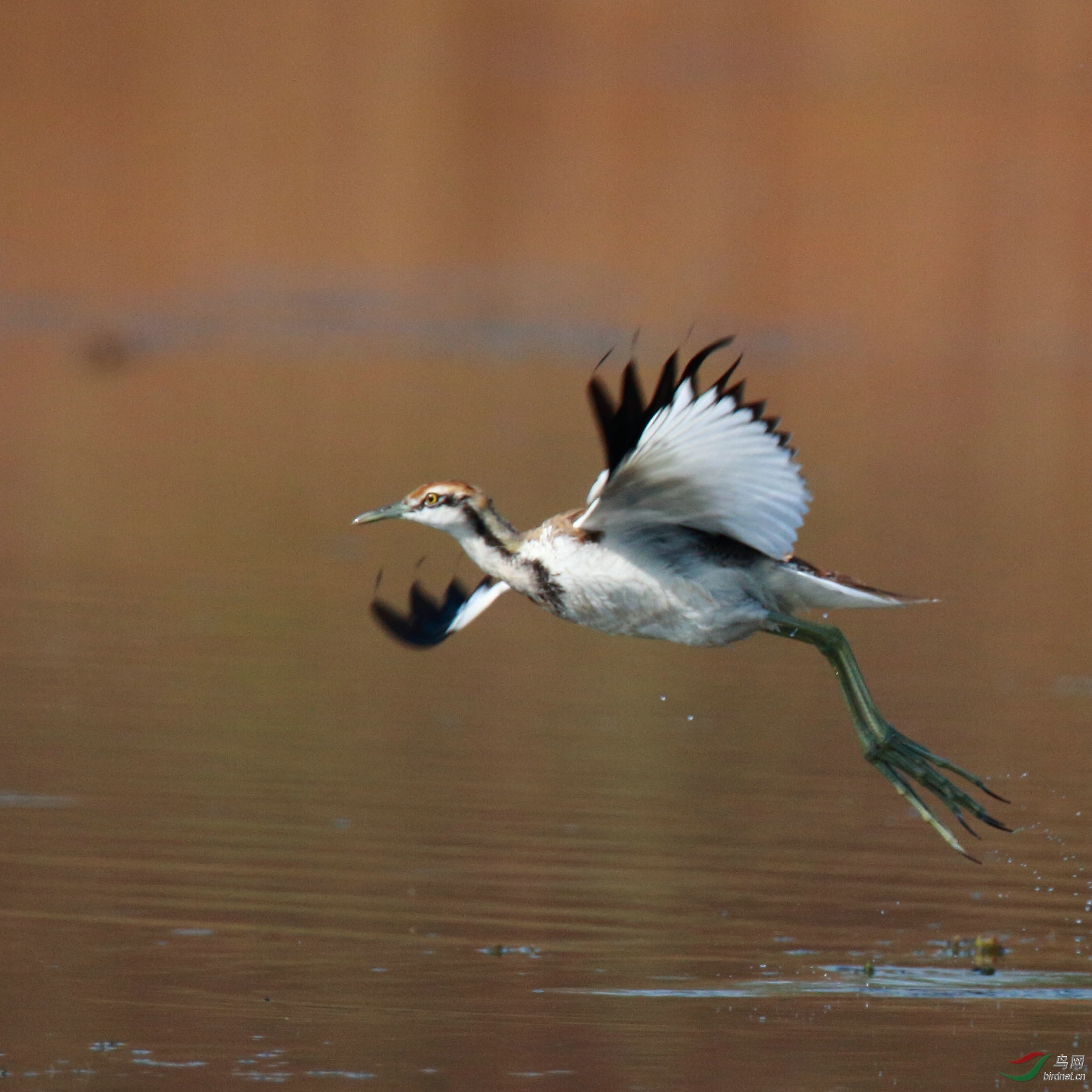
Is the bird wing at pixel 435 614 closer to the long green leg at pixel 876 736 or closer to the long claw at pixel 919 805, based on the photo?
the long green leg at pixel 876 736

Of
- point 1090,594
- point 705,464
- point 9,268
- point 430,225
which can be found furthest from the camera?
point 430,225

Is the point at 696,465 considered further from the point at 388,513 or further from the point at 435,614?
the point at 435,614

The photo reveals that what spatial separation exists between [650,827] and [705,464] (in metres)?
2.41

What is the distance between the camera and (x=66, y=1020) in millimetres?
6824

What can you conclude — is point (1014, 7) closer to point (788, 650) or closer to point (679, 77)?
point (679, 77)

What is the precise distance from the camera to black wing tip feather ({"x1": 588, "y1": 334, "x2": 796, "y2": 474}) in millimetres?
6848

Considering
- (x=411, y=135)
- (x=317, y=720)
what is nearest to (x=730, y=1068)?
(x=317, y=720)

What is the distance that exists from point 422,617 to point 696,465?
5.44 ft

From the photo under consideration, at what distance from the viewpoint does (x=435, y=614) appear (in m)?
8.62

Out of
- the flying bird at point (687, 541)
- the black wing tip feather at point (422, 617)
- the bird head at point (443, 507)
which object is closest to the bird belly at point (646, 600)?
the flying bird at point (687, 541)

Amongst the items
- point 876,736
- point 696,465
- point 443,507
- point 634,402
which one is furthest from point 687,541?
point 876,736

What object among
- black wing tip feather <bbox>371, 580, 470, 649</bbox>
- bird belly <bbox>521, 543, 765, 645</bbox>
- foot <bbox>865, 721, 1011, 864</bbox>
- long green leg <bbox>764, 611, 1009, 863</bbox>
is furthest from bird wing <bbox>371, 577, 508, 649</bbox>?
foot <bbox>865, 721, 1011, 864</bbox>

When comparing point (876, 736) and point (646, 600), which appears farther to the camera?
point (876, 736)

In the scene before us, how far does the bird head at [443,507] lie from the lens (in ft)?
25.1
